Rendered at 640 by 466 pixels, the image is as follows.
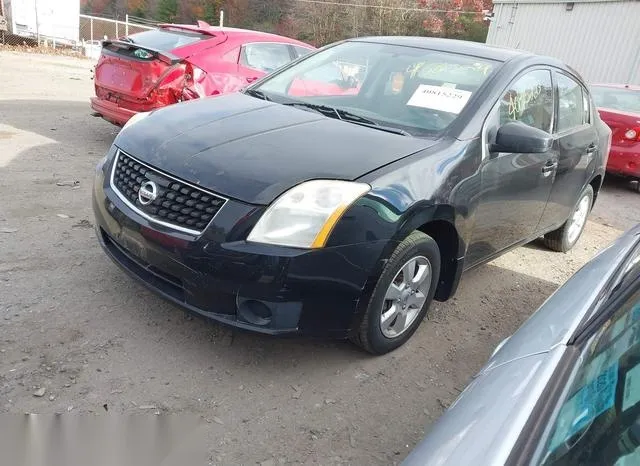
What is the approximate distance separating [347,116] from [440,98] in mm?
565

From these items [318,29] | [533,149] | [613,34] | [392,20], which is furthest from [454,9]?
[533,149]

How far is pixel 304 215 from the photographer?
2369mm

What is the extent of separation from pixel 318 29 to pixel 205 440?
127ft

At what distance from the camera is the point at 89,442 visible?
7.02 feet

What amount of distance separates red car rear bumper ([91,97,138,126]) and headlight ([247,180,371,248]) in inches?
161

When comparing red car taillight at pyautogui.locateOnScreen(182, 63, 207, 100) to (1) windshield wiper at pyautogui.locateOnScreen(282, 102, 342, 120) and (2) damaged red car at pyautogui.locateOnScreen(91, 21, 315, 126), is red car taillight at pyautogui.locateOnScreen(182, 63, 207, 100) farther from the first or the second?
(1) windshield wiper at pyautogui.locateOnScreen(282, 102, 342, 120)

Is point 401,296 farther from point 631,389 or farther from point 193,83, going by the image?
point 193,83

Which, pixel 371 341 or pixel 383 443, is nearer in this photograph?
pixel 383 443

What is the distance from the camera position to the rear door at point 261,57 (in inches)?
255

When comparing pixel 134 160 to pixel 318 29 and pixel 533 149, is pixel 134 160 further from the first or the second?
pixel 318 29

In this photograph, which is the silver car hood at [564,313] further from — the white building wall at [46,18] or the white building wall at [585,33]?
the white building wall at [46,18]

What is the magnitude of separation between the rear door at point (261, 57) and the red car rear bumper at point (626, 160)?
468 centimetres

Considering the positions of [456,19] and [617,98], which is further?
[456,19]

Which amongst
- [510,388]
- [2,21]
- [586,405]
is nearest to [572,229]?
[510,388]
